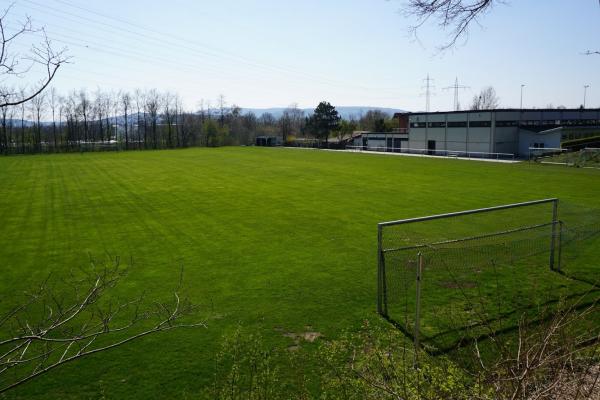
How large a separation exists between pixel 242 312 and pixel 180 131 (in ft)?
342

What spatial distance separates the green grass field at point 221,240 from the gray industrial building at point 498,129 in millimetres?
15443

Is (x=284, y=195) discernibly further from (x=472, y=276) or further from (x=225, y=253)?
(x=472, y=276)

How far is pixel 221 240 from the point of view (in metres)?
15.3

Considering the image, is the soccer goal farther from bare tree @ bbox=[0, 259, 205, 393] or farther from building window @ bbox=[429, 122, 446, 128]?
building window @ bbox=[429, 122, 446, 128]

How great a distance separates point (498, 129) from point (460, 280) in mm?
42953

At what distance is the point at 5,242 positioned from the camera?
1543 cm

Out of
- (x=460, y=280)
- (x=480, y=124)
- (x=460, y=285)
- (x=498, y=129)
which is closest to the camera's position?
(x=460, y=285)

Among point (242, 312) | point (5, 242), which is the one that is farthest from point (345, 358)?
point (5, 242)

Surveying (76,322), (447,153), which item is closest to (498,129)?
(447,153)

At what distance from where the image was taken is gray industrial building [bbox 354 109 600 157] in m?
48.1

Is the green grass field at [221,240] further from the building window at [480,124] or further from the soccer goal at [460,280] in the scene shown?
the building window at [480,124]

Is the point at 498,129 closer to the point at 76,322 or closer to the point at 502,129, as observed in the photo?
the point at 502,129

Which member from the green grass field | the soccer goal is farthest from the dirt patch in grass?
the green grass field

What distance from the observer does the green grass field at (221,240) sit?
7660 mm
